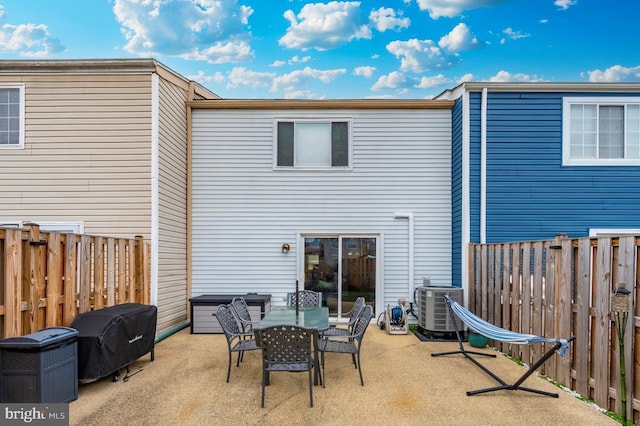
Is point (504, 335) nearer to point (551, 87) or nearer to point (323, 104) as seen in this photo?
point (551, 87)

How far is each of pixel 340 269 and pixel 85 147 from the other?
5.36 meters

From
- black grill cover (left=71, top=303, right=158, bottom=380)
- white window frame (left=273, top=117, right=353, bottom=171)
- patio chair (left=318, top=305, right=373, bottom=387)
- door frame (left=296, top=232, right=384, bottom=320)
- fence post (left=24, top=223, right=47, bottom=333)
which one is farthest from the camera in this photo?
white window frame (left=273, top=117, right=353, bottom=171)

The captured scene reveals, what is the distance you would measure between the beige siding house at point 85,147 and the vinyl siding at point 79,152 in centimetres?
2

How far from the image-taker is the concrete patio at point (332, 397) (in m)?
3.29

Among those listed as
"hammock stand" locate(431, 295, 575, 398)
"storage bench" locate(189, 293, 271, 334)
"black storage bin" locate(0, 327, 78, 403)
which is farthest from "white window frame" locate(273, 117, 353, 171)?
"black storage bin" locate(0, 327, 78, 403)

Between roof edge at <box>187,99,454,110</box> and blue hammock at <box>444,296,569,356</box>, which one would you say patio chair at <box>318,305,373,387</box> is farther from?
A: roof edge at <box>187,99,454,110</box>

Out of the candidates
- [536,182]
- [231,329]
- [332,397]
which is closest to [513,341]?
[332,397]

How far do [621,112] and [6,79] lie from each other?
38.0 feet

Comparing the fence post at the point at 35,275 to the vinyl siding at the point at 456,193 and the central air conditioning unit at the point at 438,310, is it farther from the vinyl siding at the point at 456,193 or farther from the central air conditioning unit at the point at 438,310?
the vinyl siding at the point at 456,193

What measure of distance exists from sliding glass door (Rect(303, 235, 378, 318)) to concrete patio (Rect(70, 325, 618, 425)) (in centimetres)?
218

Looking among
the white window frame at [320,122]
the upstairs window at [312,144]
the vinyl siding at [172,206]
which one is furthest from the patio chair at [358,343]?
the upstairs window at [312,144]

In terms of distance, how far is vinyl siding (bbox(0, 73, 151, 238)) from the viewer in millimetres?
6258

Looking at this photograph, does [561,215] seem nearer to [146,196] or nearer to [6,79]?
[146,196]

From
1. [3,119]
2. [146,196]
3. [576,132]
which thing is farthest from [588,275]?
[3,119]
